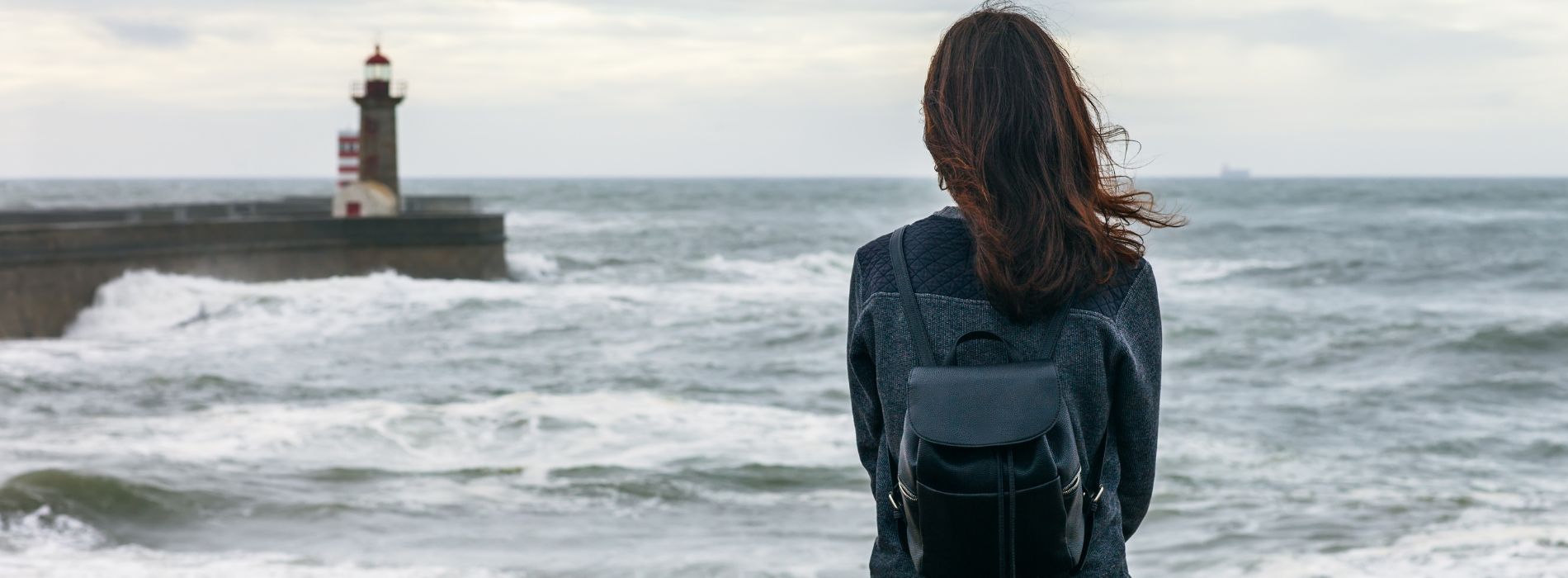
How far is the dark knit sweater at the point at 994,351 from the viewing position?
1564 mm

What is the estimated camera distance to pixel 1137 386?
1.61 meters

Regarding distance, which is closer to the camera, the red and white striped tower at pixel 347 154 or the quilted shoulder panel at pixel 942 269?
the quilted shoulder panel at pixel 942 269

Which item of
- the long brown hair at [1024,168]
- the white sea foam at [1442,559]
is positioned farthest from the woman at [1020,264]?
the white sea foam at [1442,559]

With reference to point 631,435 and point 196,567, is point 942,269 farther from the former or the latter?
point 631,435

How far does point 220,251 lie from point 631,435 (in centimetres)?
1223

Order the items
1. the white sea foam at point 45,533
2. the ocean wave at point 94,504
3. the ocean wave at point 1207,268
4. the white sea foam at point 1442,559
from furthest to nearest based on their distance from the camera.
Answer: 1. the ocean wave at point 1207,268
2. the ocean wave at point 94,504
3. the white sea foam at point 45,533
4. the white sea foam at point 1442,559

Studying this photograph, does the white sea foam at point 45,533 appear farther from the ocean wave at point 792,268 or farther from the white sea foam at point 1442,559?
the ocean wave at point 792,268

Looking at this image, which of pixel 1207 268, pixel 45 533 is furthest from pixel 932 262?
pixel 1207 268

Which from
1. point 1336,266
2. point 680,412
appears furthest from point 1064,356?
point 1336,266

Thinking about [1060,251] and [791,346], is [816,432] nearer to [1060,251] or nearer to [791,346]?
[791,346]

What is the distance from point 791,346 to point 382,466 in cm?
661

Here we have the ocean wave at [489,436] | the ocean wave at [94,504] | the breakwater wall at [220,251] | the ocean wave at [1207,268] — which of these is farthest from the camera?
the ocean wave at [1207,268]

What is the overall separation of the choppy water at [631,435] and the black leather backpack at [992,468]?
4.40 metres

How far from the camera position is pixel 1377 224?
44.2 meters
